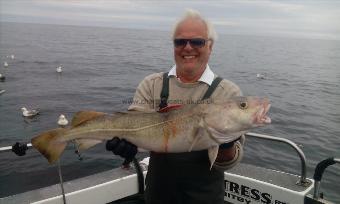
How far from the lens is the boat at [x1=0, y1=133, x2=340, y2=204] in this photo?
555cm

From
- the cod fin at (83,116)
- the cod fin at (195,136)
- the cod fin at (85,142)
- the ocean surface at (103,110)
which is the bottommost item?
the ocean surface at (103,110)

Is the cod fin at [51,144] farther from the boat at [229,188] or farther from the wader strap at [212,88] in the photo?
the wader strap at [212,88]

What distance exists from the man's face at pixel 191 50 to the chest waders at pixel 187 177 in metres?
0.30

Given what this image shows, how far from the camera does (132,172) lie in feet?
21.3

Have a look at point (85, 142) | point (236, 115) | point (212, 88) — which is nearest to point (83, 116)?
point (85, 142)

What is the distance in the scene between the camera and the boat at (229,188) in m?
5.55

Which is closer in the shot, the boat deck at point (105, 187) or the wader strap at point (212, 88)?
the wader strap at point (212, 88)

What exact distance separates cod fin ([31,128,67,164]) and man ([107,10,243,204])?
0.83 m

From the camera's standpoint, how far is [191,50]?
168 inches

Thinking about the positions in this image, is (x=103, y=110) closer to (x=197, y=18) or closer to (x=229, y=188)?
(x=229, y=188)

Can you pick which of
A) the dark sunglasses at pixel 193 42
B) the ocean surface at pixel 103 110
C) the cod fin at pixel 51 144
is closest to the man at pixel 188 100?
the dark sunglasses at pixel 193 42

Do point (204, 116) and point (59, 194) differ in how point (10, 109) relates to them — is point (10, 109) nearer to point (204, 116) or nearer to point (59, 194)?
point (59, 194)

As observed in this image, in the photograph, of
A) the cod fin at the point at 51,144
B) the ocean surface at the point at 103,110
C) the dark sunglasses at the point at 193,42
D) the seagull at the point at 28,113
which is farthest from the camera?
the seagull at the point at 28,113

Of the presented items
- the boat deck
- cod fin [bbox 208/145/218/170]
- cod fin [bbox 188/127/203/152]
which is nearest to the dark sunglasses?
cod fin [bbox 188/127/203/152]
